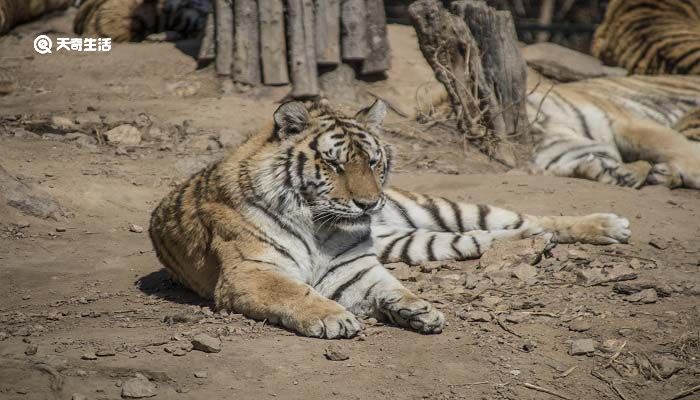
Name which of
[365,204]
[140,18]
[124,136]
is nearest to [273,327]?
[365,204]

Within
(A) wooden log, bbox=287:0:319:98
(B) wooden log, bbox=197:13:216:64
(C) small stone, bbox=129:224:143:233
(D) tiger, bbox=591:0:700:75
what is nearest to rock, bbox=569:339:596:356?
(C) small stone, bbox=129:224:143:233

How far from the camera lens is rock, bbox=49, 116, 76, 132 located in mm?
6434

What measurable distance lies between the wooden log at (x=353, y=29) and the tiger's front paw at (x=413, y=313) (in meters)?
3.91

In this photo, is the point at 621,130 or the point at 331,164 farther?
the point at 621,130

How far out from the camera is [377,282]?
3861mm

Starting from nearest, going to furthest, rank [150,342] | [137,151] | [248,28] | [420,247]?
[150,342]
[420,247]
[137,151]
[248,28]

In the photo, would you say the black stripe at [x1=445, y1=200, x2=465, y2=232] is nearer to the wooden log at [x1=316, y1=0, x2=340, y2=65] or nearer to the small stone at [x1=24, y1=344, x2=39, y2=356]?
the small stone at [x1=24, y1=344, x2=39, y2=356]

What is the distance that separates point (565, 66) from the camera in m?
8.78

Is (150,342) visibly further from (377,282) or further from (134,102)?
(134,102)

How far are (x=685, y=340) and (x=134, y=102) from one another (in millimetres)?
4744

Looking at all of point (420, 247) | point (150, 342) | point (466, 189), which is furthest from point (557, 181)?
point (150, 342)

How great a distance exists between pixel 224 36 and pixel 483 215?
307 centimetres

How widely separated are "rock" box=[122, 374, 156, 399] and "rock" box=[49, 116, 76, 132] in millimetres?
3844

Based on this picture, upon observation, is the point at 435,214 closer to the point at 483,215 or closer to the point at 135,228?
the point at 483,215
